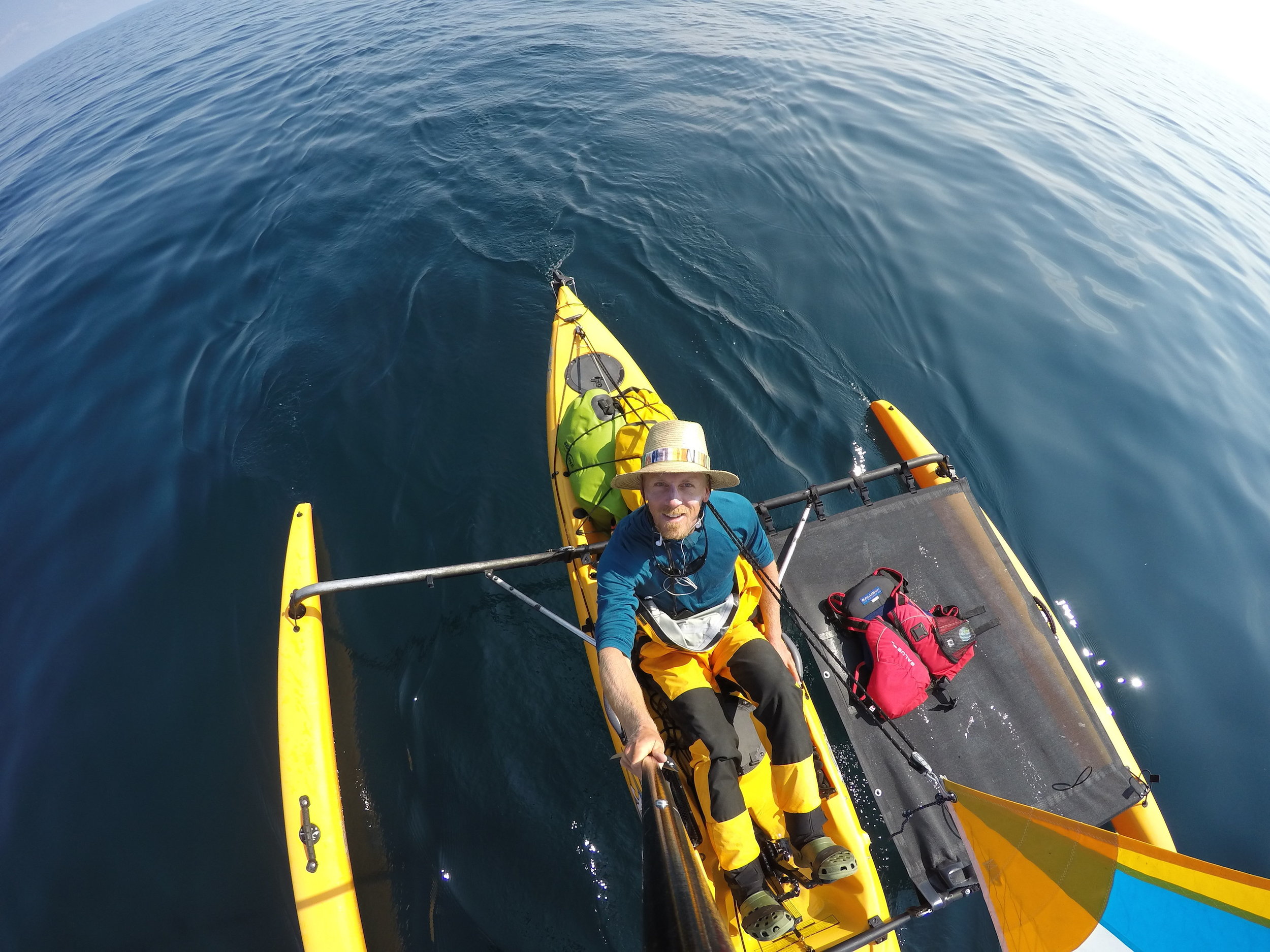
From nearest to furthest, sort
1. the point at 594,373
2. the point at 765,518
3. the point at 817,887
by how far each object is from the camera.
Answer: the point at 817,887 < the point at 765,518 < the point at 594,373

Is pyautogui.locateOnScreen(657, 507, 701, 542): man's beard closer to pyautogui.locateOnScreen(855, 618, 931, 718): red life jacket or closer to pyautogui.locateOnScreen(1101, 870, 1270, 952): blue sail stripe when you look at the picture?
pyautogui.locateOnScreen(855, 618, 931, 718): red life jacket

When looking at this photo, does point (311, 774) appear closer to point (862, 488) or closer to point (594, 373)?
point (594, 373)

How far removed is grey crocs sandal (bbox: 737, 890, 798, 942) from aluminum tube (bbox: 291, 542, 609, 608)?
94.6 inches

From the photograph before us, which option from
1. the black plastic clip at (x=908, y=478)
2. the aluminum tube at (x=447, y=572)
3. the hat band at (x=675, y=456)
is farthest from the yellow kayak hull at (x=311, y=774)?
the black plastic clip at (x=908, y=478)

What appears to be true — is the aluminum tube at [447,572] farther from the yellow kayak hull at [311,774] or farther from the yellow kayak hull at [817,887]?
the yellow kayak hull at [311,774]

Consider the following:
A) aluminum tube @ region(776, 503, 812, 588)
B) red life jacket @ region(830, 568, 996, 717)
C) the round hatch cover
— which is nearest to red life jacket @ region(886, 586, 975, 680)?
red life jacket @ region(830, 568, 996, 717)

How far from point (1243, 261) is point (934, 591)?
12561 mm

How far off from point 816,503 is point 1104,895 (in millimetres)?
3051

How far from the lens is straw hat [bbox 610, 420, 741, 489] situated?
2.69m

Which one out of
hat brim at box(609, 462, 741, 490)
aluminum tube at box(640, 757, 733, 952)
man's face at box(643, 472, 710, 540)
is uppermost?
hat brim at box(609, 462, 741, 490)

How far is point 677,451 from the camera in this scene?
8.98 ft

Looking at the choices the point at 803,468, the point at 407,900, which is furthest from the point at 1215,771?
the point at 407,900

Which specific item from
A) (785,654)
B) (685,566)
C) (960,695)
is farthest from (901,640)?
(685,566)

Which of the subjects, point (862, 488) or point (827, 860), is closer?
point (827, 860)
